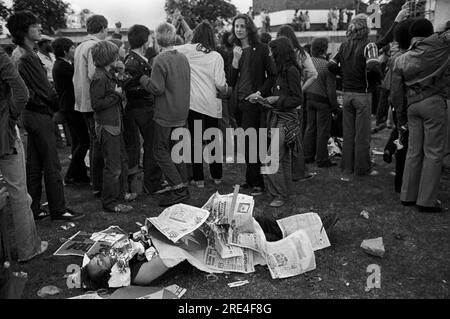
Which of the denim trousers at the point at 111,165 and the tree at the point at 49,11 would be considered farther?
the tree at the point at 49,11

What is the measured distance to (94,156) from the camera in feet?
15.5

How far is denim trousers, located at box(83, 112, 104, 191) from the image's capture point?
469cm

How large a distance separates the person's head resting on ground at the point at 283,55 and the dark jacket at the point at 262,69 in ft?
0.92

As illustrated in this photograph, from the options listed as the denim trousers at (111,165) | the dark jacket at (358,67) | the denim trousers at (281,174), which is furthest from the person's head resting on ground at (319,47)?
the denim trousers at (111,165)

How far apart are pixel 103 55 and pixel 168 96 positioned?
2.45 ft

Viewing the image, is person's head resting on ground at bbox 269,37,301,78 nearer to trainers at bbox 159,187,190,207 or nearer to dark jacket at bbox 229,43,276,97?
dark jacket at bbox 229,43,276,97

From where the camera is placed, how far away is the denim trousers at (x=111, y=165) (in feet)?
14.1

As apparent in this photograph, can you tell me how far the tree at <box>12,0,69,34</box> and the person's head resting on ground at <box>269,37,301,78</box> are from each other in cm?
1116

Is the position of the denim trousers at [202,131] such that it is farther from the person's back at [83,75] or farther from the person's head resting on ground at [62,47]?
the person's head resting on ground at [62,47]

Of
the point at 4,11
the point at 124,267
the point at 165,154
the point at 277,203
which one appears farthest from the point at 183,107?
the point at 4,11

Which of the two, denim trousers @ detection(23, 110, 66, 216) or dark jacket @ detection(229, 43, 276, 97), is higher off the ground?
dark jacket @ detection(229, 43, 276, 97)

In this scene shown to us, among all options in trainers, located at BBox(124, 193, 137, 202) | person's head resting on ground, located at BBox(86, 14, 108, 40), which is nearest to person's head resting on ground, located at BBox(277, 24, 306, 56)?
person's head resting on ground, located at BBox(86, 14, 108, 40)

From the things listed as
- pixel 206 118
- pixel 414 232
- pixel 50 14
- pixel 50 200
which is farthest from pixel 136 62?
pixel 50 14
